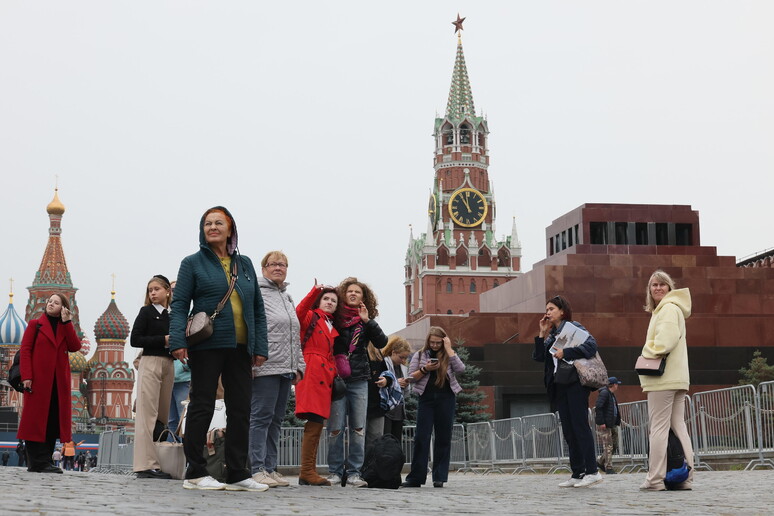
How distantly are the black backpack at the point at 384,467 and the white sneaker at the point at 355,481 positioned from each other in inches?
6.3

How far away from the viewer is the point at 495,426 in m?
22.8

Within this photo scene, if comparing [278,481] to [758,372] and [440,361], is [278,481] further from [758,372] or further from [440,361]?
[758,372]

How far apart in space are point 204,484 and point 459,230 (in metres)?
106

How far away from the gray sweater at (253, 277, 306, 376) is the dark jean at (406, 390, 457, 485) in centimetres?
168

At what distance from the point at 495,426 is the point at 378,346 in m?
13.4

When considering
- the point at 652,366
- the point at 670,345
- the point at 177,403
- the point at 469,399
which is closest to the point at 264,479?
the point at 177,403

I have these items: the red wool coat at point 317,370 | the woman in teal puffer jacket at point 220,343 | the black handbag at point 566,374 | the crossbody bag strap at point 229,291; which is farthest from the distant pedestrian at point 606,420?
the crossbody bag strap at point 229,291

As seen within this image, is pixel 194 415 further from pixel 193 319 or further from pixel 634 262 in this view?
pixel 634 262

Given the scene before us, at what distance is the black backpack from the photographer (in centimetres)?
922

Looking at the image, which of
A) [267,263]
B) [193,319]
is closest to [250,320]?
[193,319]

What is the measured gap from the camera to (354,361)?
31.4ft

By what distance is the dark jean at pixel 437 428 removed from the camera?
1000 cm

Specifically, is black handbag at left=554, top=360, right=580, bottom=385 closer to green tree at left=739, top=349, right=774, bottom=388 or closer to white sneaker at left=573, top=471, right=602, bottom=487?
white sneaker at left=573, top=471, right=602, bottom=487

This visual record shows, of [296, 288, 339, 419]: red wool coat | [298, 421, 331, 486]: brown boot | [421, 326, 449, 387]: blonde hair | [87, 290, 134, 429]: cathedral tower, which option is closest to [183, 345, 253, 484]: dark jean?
[296, 288, 339, 419]: red wool coat
